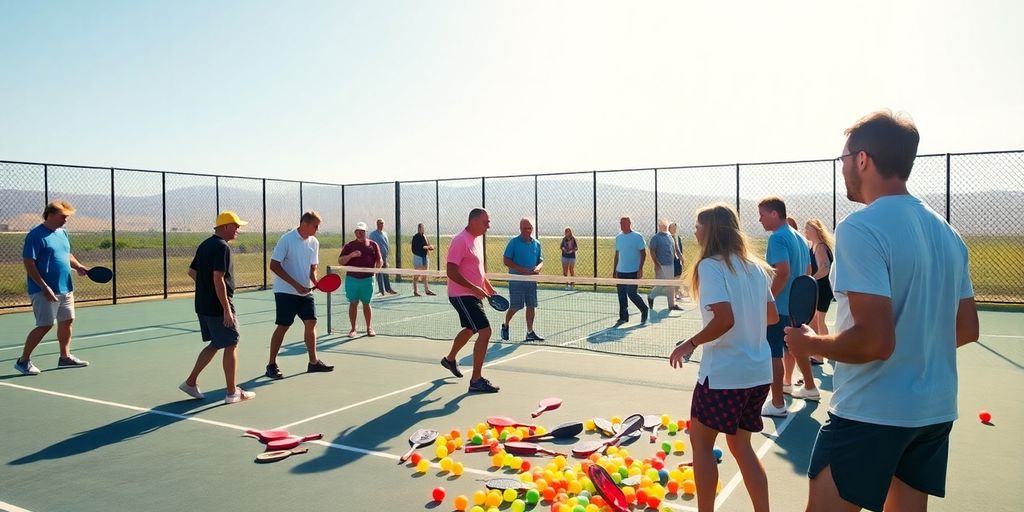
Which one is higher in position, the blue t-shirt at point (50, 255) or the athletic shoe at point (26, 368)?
the blue t-shirt at point (50, 255)

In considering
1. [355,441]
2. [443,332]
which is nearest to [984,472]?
[355,441]

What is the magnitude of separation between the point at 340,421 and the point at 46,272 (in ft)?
16.8

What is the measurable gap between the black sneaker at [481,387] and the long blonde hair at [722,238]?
449 centimetres

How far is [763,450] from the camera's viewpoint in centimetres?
574

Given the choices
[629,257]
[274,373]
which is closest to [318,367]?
[274,373]

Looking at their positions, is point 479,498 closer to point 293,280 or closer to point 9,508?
point 9,508

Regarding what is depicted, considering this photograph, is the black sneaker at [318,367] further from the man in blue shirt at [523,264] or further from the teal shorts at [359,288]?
the man in blue shirt at [523,264]

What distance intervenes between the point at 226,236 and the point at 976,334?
688 centimetres

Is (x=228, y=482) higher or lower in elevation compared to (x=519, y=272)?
lower

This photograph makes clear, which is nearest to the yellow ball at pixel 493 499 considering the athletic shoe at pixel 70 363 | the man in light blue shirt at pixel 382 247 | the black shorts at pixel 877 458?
the black shorts at pixel 877 458

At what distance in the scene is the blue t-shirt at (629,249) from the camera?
13.8 m

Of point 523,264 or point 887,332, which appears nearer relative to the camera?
point 887,332

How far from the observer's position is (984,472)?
5145mm

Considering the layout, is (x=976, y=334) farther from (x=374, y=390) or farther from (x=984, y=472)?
(x=374, y=390)
